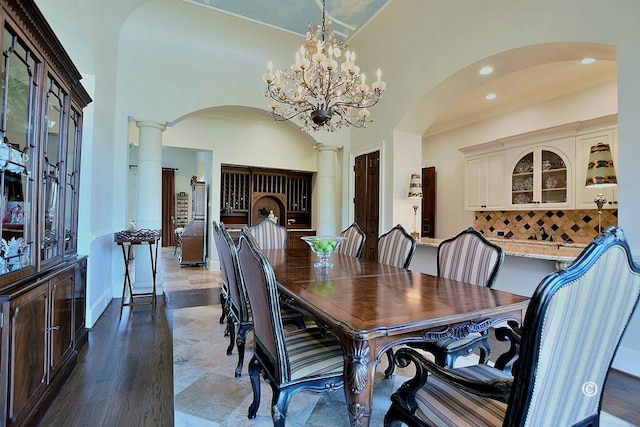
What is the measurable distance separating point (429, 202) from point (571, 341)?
625 centimetres

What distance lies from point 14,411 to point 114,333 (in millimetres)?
1742

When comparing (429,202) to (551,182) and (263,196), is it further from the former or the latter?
(263,196)

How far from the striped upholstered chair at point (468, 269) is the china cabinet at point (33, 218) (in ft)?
6.92

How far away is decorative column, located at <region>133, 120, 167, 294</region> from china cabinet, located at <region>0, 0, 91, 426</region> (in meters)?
2.17

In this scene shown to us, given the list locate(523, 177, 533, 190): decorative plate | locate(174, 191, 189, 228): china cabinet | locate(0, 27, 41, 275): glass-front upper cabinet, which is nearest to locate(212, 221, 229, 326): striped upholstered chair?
locate(0, 27, 41, 275): glass-front upper cabinet

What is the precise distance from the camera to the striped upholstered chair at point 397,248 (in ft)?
9.27

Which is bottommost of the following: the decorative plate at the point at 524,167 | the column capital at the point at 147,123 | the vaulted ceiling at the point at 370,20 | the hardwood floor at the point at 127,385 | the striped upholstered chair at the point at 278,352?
the hardwood floor at the point at 127,385

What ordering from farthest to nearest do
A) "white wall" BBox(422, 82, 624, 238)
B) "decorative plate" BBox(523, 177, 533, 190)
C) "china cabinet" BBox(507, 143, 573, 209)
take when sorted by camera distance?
"decorative plate" BBox(523, 177, 533, 190)
"china cabinet" BBox(507, 143, 573, 209)
"white wall" BBox(422, 82, 624, 238)

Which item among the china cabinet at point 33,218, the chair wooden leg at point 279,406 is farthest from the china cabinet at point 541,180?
the china cabinet at point 33,218

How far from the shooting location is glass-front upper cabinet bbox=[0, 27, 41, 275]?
4.86 feet

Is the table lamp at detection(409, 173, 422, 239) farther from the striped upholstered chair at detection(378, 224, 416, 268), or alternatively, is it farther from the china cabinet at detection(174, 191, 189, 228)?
the china cabinet at detection(174, 191, 189, 228)

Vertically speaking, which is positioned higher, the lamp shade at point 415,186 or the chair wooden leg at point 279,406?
the lamp shade at point 415,186

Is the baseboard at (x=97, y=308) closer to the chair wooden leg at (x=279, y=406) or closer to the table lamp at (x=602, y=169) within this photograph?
the chair wooden leg at (x=279, y=406)

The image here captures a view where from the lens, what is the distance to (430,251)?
4086 millimetres
